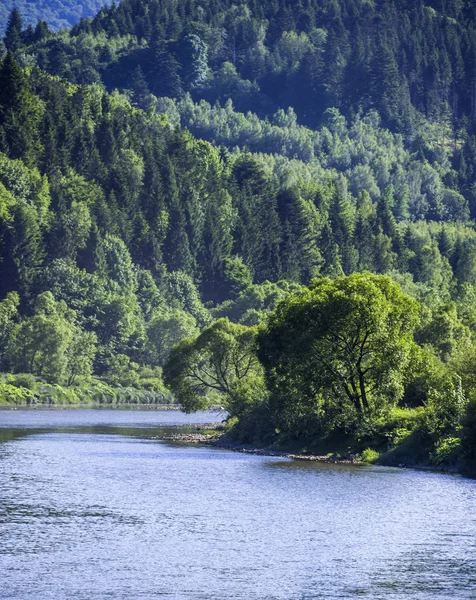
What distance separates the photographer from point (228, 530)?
60094 millimetres

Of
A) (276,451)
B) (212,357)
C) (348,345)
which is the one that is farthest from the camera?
(212,357)

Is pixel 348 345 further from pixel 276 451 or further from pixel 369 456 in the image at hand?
pixel 276 451

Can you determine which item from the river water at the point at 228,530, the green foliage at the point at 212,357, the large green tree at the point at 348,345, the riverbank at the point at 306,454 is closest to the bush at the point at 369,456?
the riverbank at the point at 306,454

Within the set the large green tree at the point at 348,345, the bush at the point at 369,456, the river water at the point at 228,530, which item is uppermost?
the large green tree at the point at 348,345

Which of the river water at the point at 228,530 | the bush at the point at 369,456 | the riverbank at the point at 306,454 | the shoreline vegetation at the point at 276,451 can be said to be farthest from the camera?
the bush at the point at 369,456

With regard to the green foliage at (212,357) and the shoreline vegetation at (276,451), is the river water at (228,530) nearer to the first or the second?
the shoreline vegetation at (276,451)

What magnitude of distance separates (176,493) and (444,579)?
84.0 feet

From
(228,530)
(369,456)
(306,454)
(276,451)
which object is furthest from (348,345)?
(228,530)

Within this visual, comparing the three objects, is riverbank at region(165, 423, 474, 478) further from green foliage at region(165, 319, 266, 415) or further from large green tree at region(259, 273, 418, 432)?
green foliage at region(165, 319, 266, 415)

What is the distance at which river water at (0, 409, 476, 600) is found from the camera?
4850cm

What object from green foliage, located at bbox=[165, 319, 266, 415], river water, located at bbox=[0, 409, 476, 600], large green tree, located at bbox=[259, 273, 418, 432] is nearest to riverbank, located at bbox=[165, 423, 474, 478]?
river water, located at bbox=[0, 409, 476, 600]

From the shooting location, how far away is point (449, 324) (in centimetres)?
12800

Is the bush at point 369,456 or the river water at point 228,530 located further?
the bush at point 369,456

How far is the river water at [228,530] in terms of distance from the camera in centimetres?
4850
